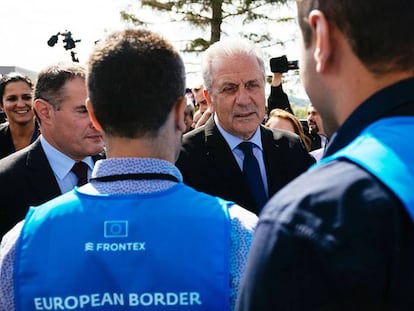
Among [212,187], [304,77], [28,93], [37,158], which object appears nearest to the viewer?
[304,77]

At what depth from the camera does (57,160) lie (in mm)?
3133

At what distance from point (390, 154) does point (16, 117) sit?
4.72m

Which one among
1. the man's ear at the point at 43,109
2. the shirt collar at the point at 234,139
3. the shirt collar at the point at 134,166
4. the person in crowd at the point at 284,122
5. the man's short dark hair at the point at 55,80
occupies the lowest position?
the person in crowd at the point at 284,122

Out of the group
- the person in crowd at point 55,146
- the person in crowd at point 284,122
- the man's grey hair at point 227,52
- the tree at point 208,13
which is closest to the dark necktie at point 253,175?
the man's grey hair at point 227,52

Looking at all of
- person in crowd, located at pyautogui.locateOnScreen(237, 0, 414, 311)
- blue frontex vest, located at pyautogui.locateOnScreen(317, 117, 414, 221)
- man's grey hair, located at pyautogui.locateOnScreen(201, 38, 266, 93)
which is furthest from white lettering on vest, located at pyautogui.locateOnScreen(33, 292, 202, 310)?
man's grey hair, located at pyautogui.locateOnScreen(201, 38, 266, 93)

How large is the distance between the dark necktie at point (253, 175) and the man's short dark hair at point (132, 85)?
182cm

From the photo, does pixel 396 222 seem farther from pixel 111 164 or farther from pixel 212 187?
pixel 212 187

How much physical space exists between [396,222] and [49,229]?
36.9 inches

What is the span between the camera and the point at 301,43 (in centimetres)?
131

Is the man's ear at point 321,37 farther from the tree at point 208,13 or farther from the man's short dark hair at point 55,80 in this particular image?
the tree at point 208,13

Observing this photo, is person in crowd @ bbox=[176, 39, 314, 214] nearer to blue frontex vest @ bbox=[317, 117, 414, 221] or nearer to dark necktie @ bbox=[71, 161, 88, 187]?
dark necktie @ bbox=[71, 161, 88, 187]

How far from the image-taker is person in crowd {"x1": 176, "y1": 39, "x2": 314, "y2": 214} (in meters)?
3.38

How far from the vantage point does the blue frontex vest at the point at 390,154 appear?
94 cm

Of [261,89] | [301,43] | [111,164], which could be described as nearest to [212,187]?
[261,89]
